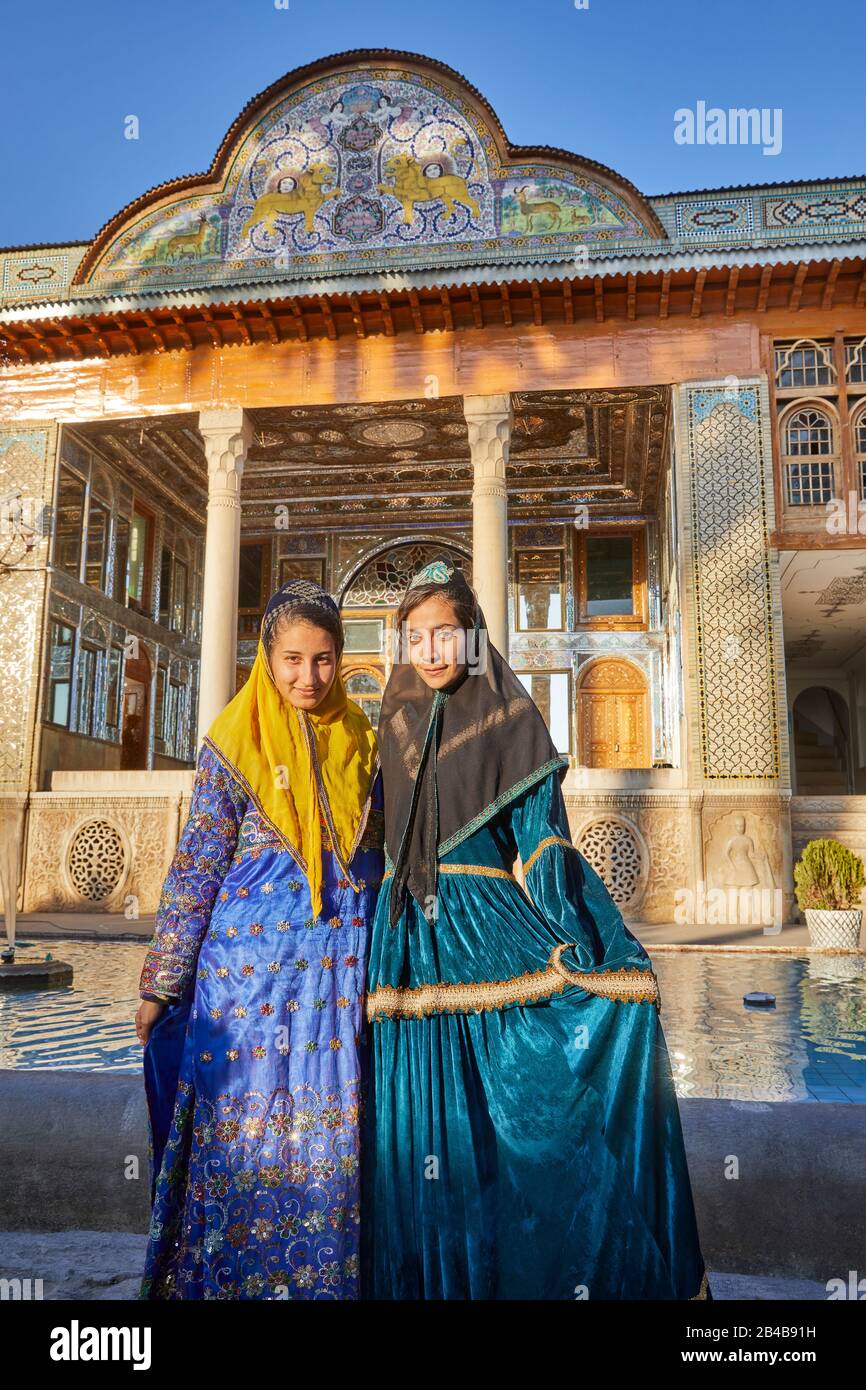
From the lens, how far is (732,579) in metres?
11.1

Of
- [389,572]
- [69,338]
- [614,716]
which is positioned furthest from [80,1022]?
[389,572]

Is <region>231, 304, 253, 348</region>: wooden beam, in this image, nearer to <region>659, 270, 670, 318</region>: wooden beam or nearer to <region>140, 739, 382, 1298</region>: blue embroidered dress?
<region>659, 270, 670, 318</region>: wooden beam

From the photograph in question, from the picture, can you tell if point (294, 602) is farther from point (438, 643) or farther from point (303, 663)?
point (438, 643)

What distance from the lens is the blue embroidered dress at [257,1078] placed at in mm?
1888

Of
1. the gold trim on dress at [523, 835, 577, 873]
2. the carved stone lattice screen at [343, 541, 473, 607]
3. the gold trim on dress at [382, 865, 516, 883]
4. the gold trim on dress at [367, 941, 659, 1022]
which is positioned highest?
the carved stone lattice screen at [343, 541, 473, 607]

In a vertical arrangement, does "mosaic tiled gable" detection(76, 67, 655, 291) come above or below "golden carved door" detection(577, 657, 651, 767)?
above

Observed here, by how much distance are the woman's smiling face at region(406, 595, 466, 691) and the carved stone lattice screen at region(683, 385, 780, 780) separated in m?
9.15

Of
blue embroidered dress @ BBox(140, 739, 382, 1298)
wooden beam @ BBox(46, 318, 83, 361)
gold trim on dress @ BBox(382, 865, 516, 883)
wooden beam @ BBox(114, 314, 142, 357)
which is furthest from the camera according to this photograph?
wooden beam @ BBox(46, 318, 83, 361)

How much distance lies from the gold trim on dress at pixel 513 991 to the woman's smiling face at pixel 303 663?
64 centimetres

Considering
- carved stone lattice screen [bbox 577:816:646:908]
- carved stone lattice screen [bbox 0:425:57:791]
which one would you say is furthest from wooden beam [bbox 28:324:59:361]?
carved stone lattice screen [bbox 577:816:646:908]

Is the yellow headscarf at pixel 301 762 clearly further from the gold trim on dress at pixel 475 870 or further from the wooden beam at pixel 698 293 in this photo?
the wooden beam at pixel 698 293

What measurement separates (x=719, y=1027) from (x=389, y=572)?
1322 cm

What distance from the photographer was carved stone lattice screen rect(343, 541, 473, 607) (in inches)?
677
